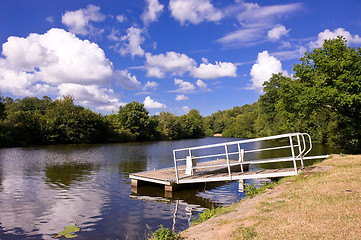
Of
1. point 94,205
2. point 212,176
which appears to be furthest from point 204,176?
point 94,205

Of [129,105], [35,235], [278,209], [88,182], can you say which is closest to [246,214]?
[278,209]

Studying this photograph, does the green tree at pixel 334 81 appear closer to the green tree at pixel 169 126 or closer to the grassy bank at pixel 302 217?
the grassy bank at pixel 302 217

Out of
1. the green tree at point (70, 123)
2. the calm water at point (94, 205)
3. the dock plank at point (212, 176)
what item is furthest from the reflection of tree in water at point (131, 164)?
the green tree at point (70, 123)

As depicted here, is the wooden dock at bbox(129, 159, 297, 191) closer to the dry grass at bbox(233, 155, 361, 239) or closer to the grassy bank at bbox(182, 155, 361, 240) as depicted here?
the dry grass at bbox(233, 155, 361, 239)

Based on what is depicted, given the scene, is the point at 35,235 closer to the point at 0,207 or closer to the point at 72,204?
the point at 72,204

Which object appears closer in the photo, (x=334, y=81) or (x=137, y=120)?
(x=334, y=81)

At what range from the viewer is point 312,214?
497 centimetres

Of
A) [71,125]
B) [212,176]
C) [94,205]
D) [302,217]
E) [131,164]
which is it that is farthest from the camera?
[71,125]

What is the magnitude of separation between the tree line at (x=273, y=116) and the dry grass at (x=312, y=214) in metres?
12.0

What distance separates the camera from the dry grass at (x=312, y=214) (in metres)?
4.19

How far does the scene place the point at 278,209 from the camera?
5.74 metres

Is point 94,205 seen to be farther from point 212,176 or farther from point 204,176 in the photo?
point 212,176

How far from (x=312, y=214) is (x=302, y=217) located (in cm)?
25

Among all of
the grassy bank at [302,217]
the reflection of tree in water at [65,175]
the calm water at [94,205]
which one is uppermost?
the grassy bank at [302,217]
